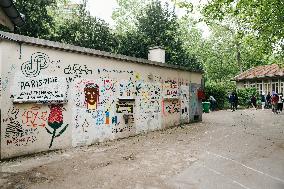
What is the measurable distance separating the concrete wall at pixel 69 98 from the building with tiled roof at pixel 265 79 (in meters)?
24.1

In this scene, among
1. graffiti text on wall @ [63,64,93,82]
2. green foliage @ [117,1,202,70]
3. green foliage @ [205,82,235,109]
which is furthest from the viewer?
green foliage @ [205,82,235,109]

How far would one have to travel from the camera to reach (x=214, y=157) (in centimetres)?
888

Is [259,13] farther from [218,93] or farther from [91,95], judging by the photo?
[218,93]

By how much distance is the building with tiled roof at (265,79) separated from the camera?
33719 millimetres

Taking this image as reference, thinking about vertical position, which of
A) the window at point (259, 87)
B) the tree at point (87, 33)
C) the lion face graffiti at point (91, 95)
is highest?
the tree at point (87, 33)

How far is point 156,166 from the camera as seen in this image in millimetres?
7699

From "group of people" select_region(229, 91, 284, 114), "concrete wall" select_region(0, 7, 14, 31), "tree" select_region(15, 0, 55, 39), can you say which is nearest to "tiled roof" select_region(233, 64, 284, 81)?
"group of people" select_region(229, 91, 284, 114)

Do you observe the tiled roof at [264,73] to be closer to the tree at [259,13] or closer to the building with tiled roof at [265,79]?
the building with tiled roof at [265,79]

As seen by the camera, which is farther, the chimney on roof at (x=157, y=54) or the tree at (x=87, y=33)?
the tree at (x=87, y=33)

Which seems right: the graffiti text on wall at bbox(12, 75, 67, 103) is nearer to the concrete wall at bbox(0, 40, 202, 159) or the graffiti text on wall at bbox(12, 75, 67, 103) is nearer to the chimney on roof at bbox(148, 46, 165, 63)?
the concrete wall at bbox(0, 40, 202, 159)

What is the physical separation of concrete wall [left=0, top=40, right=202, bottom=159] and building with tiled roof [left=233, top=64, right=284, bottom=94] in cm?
2413

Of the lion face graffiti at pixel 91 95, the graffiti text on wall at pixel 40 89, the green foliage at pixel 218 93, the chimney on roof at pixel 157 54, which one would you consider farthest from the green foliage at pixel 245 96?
the graffiti text on wall at pixel 40 89

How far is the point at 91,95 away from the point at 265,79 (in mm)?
29863

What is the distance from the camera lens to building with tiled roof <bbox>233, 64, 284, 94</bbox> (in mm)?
33719
